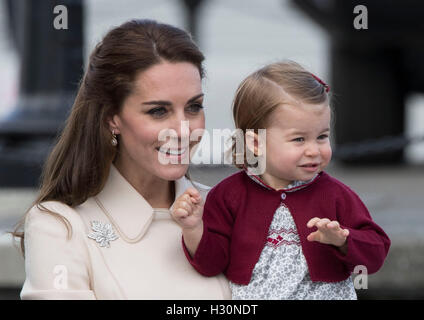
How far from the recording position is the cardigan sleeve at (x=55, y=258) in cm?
190

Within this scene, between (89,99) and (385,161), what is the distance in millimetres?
7973

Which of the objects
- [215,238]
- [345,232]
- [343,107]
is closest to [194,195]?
[215,238]

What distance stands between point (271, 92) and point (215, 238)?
0.39 metres

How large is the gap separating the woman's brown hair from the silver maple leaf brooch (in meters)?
0.07

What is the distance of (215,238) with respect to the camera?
1.99 metres

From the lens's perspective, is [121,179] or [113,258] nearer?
[113,258]

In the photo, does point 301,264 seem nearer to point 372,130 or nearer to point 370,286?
point 370,286

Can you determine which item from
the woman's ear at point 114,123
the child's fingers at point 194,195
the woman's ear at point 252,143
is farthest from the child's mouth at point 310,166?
the woman's ear at point 114,123

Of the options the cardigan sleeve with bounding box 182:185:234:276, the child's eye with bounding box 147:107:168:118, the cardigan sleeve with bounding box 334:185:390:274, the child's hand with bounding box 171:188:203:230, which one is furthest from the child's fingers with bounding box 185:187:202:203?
the cardigan sleeve with bounding box 334:185:390:274

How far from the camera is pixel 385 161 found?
9.70 m

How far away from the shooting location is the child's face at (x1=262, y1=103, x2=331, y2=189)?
1938 millimetres

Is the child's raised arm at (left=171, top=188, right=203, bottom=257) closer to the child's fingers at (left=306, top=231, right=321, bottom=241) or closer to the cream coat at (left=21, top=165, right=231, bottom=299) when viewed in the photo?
the cream coat at (left=21, top=165, right=231, bottom=299)

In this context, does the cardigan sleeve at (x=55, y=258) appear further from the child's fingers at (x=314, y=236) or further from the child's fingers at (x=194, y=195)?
the child's fingers at (x=314, y=236)

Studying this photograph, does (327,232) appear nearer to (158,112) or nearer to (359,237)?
(359,237)
